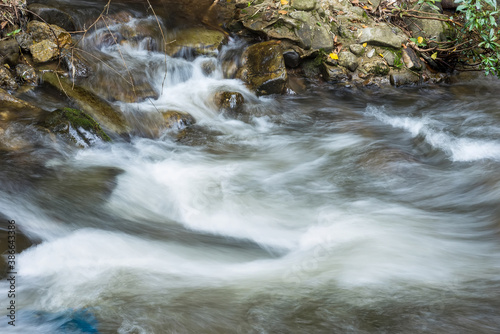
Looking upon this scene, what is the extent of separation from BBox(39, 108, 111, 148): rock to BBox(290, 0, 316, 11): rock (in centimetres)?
494

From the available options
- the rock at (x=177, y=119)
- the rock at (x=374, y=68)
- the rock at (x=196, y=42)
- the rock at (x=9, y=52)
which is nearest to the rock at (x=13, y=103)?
the rock at (x=9, y=52)

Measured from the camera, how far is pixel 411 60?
28.4 feet

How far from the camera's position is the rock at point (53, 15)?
6734 mm

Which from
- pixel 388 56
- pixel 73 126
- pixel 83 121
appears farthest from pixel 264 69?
pixel 73 126

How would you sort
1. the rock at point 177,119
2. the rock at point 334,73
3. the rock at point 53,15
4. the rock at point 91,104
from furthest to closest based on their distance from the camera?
1. the rock at point 334,73
2. the rock at point 53,15
3. the rock at point 177,119
4. the rock at point 91,104

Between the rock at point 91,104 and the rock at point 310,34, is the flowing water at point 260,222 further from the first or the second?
the rock at point 310,34

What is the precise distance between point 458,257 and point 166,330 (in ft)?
8.08

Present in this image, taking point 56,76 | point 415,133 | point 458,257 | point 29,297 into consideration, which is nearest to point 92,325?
point 29,297

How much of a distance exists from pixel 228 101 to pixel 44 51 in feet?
9.33

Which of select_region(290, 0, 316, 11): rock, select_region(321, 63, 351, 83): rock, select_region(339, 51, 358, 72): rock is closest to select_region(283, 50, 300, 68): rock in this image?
select_region(321, 63, 351, 83): rock

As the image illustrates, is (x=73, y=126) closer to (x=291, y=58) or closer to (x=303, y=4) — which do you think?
(x=291, y=58)

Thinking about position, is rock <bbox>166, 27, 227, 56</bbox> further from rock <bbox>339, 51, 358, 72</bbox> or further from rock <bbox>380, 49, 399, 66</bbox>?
rock <bbox>380, 49, 399, 66</bbox>

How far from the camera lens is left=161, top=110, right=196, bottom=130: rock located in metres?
6.32

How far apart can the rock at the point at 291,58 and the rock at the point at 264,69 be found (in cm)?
38
